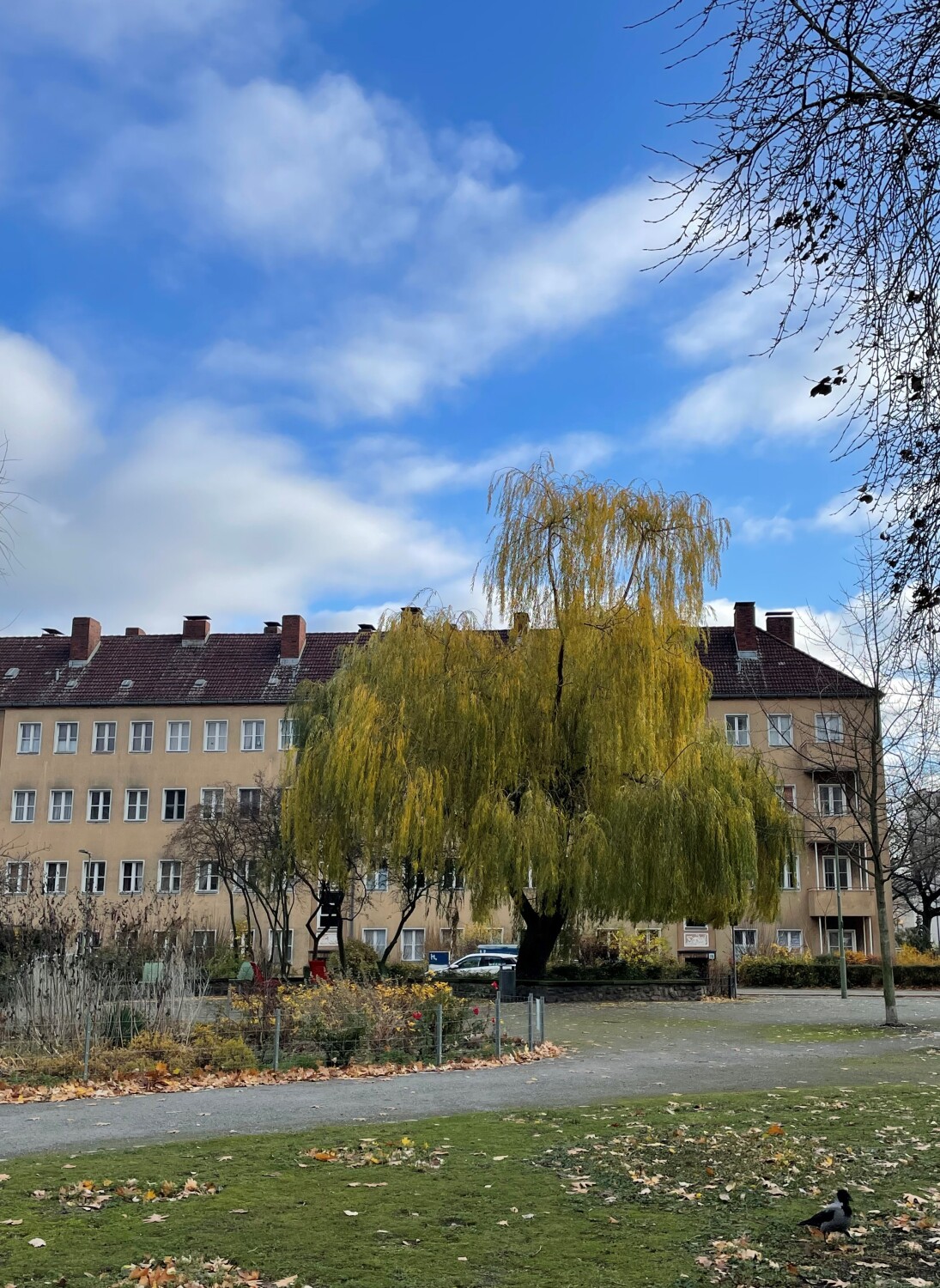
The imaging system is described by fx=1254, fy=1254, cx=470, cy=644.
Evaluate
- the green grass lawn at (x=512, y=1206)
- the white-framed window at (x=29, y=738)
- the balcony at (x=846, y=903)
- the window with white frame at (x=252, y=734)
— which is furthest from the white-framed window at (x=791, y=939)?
the green grass lawn at (x=512, y=1206)

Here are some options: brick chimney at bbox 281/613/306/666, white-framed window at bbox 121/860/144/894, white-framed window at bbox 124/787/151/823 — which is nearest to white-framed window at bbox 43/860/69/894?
white-framed window at bbox 121/860/144/894

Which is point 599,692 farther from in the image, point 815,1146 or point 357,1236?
point 357,1236

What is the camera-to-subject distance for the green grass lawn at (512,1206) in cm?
701

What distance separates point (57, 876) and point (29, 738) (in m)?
6.44

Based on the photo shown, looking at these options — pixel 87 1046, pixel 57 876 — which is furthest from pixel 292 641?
pixel 87 1046

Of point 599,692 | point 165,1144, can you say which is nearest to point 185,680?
point 599,692

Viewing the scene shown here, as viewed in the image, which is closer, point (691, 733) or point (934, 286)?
Result: point (934, 286)

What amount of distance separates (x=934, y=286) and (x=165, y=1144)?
912cm

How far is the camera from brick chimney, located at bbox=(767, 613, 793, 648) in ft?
189

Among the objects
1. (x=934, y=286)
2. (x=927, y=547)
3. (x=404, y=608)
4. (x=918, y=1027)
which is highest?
(x=404, y=608)

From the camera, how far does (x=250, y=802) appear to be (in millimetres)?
51344

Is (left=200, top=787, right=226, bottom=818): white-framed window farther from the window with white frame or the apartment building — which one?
the window with white frame

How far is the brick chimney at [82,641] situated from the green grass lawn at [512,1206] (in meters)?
50.6

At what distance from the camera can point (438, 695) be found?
98.6ft
